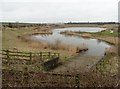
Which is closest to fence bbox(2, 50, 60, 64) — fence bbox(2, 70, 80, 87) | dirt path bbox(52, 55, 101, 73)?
dirt path bbox(52, 55, 101, 73)

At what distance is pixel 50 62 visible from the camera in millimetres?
24234

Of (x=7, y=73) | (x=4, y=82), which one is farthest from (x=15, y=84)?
(x=7, y=73)

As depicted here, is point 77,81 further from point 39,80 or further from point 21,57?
point 21,57

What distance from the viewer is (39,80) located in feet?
45.4

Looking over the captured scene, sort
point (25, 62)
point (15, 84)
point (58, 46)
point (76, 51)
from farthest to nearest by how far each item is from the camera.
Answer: point (58, 46), point (76, 51), point (25, 62), point (15, 84)

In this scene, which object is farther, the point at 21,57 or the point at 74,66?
the point at 21,57

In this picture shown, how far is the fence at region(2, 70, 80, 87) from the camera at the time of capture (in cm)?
1336

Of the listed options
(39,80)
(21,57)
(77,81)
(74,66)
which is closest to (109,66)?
(74,66)

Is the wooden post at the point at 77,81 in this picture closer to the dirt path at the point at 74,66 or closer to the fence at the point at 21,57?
the dirt path at the point at 74,66

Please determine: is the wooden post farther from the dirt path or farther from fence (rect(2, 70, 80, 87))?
the dirt path

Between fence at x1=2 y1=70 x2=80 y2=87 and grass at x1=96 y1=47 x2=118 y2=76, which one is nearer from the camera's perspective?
fence at x1=2 y1=70 x2=80 y2=87

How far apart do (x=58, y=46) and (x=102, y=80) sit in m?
27.2

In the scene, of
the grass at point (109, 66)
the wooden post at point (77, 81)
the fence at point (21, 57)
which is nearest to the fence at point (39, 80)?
the wooden post at point (77, 81)

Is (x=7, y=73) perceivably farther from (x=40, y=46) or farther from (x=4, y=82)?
(x=40, y=46)
